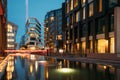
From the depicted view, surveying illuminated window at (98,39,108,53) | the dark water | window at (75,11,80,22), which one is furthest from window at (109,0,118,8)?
the dark water

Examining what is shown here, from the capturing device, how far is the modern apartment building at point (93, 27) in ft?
174

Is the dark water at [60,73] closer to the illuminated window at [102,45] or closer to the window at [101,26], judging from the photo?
the illuminated window at [102,45]

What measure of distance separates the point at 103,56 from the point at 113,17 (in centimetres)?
1239

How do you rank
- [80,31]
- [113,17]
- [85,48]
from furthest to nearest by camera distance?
[80,31] → [85,48] → [113,17]

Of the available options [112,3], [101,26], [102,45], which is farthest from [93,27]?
[112,3]

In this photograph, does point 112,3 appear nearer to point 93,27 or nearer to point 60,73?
point 93,27

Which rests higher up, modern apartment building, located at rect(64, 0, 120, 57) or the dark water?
modern apartment building, located at rect(64, 0, 120, 57)

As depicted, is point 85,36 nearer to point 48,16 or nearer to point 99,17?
point 99,17

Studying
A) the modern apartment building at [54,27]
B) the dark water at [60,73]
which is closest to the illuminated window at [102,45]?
the dark water at [60,73]

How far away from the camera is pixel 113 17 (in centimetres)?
5431

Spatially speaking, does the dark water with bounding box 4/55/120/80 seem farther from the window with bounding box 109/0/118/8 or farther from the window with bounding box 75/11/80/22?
the window with bounding box 75/11/80/22

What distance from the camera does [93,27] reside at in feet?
217

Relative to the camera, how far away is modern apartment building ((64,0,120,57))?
53025 millimetres

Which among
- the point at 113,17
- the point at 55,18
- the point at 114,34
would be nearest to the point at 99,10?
the point at 113,17
